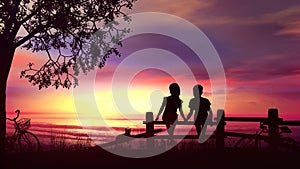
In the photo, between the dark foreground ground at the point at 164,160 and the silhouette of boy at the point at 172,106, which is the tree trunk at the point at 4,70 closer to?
the dark foreground ground at the point at 164,160

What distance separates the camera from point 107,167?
16094 mm

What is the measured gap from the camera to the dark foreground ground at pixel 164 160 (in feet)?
53.8

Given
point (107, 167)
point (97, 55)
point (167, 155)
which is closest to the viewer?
point (107, 167)

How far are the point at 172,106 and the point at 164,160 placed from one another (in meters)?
3.61

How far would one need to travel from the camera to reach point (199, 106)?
20672 mm

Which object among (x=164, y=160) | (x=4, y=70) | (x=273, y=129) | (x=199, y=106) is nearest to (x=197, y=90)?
(x=199, y=106)

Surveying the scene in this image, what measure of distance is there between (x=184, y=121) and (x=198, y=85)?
1747 millimetres

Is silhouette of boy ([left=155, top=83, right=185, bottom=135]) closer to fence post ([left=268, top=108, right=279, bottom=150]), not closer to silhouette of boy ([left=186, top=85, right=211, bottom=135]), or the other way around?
silhouette of boy ([left=186, top=85, right=211, bottom=135])

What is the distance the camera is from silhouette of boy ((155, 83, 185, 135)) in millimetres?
20625

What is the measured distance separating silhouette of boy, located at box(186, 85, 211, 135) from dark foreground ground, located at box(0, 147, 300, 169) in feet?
5.01

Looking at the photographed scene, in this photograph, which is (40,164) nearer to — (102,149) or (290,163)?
(102,149)

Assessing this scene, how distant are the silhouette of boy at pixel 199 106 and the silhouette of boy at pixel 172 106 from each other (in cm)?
58

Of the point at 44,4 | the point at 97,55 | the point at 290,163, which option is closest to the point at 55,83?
the point at 97,55

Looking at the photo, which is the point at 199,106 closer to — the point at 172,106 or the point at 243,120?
the point at 172,106
